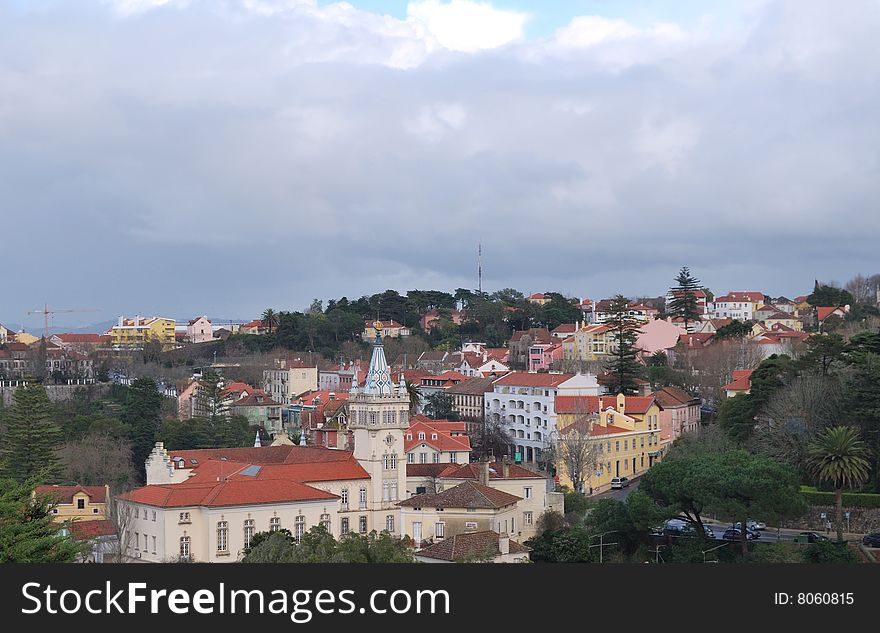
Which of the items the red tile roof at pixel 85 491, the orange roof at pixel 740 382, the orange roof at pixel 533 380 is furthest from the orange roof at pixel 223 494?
the orange roof at pixel 740 382

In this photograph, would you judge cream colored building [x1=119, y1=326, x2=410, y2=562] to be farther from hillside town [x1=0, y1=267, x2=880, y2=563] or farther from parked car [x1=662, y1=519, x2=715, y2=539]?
parked car [x1=662, y1=519, x2=715, y2=539]

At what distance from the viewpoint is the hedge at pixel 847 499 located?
46438 mm

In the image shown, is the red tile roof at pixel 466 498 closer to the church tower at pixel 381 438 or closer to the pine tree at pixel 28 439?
the church tower at pixel 381 438

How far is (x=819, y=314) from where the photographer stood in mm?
106000

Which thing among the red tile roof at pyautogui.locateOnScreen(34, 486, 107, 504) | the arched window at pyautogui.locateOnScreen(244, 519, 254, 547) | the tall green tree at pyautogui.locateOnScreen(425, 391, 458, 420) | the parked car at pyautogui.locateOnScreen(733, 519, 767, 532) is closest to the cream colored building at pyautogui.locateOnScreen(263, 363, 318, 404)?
the tall green tree at pyautogui.locateOnScreen(425, 391, 458, 420)

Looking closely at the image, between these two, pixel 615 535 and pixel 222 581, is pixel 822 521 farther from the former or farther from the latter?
pixel 222 581

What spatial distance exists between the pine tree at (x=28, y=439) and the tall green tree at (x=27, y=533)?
31.9 m

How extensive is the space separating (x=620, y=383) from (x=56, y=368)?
4894 centimetres

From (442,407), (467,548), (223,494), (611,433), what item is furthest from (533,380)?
(467,548)

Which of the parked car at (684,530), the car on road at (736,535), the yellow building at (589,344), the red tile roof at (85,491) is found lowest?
the car on road at (736,535)

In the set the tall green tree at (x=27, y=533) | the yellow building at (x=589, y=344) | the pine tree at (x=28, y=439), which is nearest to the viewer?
the tall green tree at (x=27, y=533)

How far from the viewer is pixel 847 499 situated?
4688 centimetres

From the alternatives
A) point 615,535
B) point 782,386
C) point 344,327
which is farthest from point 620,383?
point 344,327

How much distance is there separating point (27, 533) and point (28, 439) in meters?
36.2
